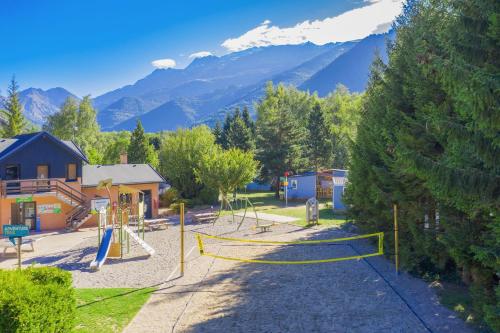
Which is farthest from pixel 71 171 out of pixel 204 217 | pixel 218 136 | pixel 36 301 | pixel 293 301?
pixel 218 136

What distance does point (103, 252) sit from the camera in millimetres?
16172

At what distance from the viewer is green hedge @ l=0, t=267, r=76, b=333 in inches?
263

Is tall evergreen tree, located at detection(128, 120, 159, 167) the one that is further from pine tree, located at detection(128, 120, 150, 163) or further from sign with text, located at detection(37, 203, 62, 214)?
sign with text, located at detection(37, 203, 62, 214)

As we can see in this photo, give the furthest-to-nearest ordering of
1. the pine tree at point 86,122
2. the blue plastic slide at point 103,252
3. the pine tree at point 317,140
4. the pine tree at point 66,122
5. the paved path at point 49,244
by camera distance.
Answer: the pine tree at point 86,122 < the pine tree at point 66,122 < the pine tree at point 317,140 < the paved path at point 49,244 < the blue plastic slide at point 103,252

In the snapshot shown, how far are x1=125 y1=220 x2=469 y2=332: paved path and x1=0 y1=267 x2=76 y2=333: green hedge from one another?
5.93 ft

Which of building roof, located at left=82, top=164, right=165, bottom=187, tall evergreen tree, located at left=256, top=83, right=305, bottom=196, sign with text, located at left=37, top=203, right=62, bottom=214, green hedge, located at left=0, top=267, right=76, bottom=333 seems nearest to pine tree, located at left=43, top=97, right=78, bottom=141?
building roof, located at left=82, top=164, right=165, bottom=187

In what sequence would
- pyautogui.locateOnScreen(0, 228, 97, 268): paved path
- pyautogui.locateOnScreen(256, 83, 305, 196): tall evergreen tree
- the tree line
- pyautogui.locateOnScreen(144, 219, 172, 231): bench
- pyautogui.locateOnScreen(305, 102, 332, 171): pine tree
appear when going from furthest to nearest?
pyautogui.locateOnScreen(305, 102, 332, 171): pine tree → the tree line → pyautogui.locateOnScreen(256, 83, 305, 196): tall evergreen tree → pyautogui.locateOnScreen(144, 219, 172, 231): bench → pyautogui.locateOnScreen(0, 228, 97, 268): paved path

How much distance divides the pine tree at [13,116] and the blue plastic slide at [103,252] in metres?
42.2

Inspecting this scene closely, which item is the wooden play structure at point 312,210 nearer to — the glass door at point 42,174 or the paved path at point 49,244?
the paved path at point 49,244

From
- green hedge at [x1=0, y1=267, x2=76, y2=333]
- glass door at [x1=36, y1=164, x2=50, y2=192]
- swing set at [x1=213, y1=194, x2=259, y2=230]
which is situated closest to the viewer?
green hedge at [x1=0, y1=267, x2=76, y2=333]

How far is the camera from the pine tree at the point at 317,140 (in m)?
53.3

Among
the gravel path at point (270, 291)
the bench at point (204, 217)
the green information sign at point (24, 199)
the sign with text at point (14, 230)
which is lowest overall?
the gravel path at point (270, 291)

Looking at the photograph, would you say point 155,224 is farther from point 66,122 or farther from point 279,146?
point 66,122

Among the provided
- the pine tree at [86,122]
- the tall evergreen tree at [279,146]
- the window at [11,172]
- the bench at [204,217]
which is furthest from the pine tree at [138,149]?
the bench at [204,217]
